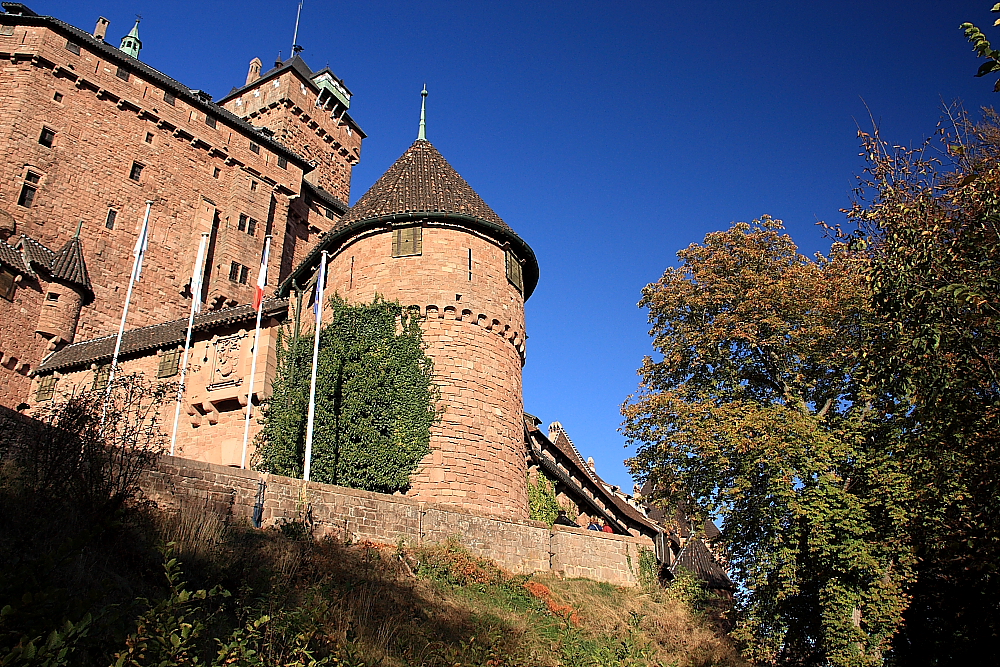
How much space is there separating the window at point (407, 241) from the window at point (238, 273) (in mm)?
19106

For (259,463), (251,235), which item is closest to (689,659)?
(259,463)

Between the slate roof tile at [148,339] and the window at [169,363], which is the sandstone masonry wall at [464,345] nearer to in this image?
the slate roof tile at [148,339]

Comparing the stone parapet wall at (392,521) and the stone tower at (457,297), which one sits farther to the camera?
the stone tower at (457,297)

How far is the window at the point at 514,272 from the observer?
20.4m

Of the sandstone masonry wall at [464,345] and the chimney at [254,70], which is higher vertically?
the chimney at [254,70]

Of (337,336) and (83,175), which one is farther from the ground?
(83,175)

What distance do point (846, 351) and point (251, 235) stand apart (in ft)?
99.2

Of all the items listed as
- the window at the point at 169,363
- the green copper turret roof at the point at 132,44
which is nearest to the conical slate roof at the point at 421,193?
the window at the point at 169,363

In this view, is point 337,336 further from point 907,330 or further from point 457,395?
point 907,330

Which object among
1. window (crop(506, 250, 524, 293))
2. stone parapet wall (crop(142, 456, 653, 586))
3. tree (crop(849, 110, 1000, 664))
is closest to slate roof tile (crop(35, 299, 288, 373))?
window (crop(506, 250, 524, 293))

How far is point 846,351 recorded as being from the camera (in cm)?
1547

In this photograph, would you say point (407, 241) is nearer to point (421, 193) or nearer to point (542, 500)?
point (421, 193)

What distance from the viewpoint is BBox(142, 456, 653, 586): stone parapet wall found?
11.6 metres

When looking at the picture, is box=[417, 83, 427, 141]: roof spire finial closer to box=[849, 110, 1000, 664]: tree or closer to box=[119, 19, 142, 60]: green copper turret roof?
box=[849, 110, 1000, 664]: tree
